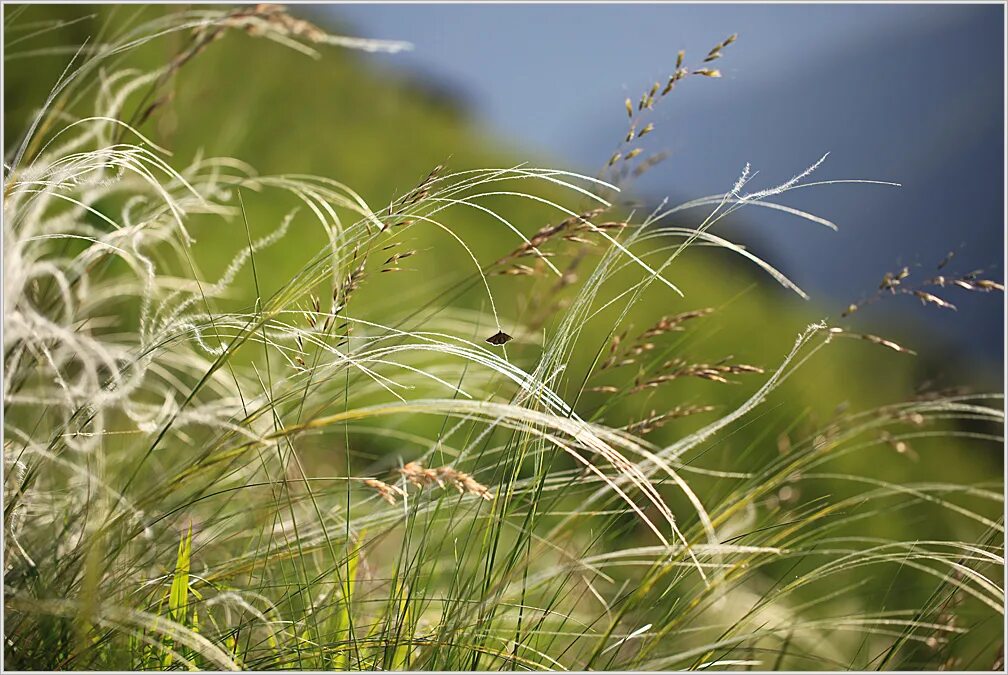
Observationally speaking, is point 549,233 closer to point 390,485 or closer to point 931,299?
point 390,485

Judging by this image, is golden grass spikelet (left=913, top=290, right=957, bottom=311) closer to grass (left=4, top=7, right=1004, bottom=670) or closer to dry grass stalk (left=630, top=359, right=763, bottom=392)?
grass (left=4, top=7, right=1004, bottom=670)

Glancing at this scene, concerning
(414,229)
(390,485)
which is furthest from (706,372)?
(414,229)

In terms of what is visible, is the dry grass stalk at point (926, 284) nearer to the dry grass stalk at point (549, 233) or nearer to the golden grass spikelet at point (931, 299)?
the golden grass spikelet at point (931, 299)

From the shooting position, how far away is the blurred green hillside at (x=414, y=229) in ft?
9.67

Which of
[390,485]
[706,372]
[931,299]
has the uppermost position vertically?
[931,299]

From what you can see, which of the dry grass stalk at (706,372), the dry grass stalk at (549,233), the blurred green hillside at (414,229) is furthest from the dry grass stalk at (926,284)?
the blurred green hillside at (414,229)

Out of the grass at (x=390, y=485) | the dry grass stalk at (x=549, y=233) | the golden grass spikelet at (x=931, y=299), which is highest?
the dry grass stalk at (x=549, y=233)

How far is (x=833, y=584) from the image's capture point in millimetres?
3465

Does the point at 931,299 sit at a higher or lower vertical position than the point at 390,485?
higher

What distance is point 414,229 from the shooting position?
326 cm

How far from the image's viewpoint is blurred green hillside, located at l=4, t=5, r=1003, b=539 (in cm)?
295

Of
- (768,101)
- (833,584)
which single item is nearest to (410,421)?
(833,584)

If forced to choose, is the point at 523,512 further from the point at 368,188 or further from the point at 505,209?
the point at 505,209

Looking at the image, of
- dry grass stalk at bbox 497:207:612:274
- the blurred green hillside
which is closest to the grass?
dry grass stalk at bbox 497:207:612:274
